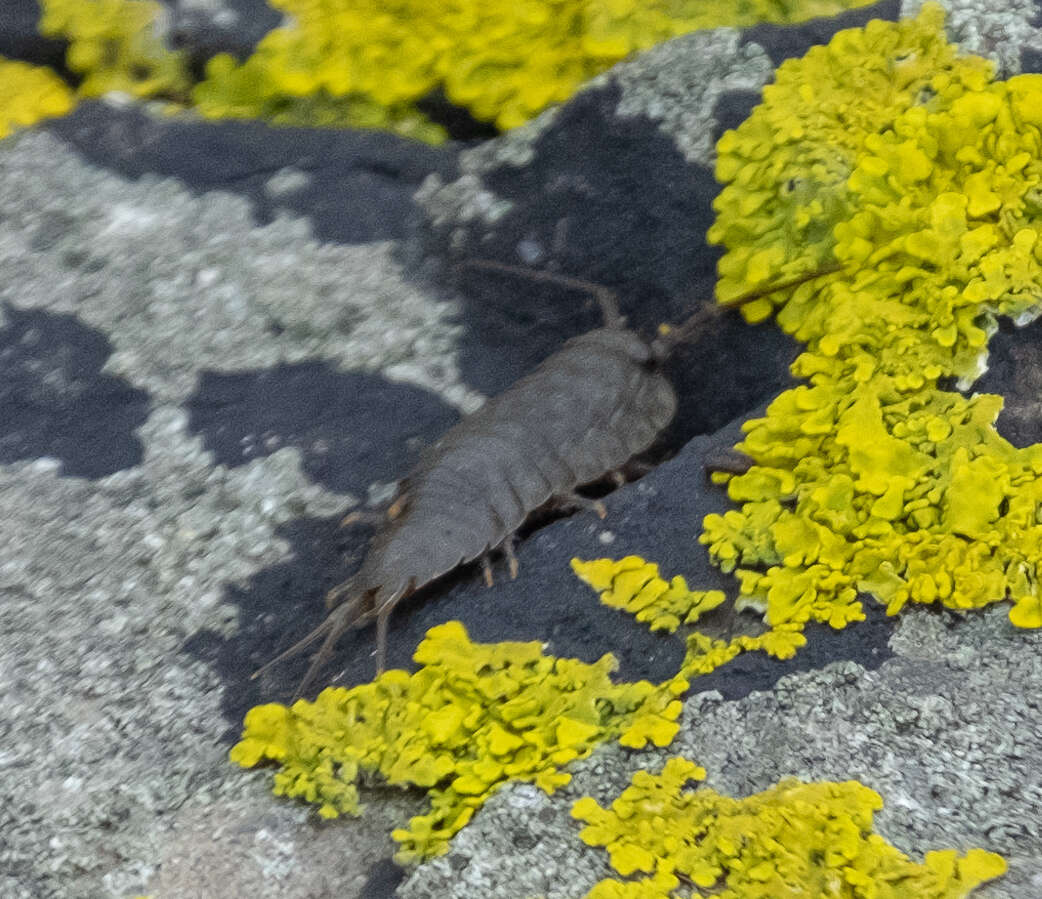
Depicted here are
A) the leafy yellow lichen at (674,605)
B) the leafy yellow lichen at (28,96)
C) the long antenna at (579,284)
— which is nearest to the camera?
the leafy yellow lichen at (674,605)

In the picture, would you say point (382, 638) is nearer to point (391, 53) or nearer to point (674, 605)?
point (674, 605)

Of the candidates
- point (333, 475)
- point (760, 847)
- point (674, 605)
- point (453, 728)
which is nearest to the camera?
point (760, 847)

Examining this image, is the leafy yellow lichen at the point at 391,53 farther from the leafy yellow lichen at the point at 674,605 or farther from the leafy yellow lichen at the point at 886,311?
the leafy yellow lichen at the point at 674,605

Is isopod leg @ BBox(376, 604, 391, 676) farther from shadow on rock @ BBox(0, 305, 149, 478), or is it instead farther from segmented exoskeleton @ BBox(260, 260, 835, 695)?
shadow on rock @ BBox(0, 305, 149, 478)

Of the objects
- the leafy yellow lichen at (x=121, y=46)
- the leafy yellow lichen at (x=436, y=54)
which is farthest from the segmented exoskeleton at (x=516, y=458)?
the leafy yellow lichen at (x=121, y=46)

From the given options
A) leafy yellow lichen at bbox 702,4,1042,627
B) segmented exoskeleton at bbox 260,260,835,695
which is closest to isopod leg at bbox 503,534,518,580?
segmented exoskeleton at bbox 260,260,835,695

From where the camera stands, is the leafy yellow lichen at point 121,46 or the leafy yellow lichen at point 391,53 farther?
the leafy yellow lichen at point 121,46

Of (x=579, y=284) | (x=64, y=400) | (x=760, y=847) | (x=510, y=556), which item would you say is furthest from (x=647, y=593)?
(x=64, y=400)
